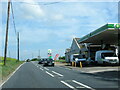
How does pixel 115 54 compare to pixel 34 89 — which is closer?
pixel 34 89

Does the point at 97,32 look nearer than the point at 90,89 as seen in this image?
No

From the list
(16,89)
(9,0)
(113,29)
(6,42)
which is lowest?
(16,89)

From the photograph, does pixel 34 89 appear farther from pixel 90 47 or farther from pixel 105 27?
pixel 90 47

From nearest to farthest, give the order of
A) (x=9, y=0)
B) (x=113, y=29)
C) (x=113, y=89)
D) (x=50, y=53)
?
(x=113, y=89), (x=9, y=0), (x=113, y=29), (x=50, y=53)

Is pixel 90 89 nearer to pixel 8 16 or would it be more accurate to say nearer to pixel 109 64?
pixel 8 16

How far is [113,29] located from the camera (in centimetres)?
3158

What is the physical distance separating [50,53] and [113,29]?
38864 millimetres

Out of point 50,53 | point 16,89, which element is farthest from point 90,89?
point 50,53

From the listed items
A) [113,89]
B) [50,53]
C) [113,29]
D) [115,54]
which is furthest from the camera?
[50,53]

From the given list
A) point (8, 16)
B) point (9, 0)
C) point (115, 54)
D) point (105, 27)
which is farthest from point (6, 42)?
point (115, 54)

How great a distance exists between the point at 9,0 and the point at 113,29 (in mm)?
14759

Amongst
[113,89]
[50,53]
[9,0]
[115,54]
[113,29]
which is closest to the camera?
[113,89]

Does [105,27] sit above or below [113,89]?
above

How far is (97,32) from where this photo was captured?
36.4 m
